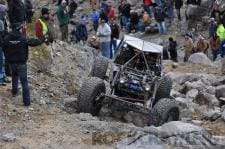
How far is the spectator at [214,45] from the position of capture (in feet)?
79.5

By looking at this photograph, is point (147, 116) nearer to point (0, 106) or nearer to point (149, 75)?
point (149, 75)

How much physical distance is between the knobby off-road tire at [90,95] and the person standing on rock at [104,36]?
7.23 m

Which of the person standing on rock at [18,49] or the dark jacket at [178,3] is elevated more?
the person standing on rock at [18,49]

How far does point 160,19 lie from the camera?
28.2m

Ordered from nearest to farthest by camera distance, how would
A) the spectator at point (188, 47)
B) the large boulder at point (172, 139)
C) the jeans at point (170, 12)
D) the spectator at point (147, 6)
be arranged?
the large boulder at point (172, 139) → the spectator at point (188, 47) → the jeans at point (170, 12) → the spectator at point (147, 6)

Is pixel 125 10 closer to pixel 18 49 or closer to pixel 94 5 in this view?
pixel 94 5

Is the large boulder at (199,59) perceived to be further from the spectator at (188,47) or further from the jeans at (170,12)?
the jeans at (170,12)

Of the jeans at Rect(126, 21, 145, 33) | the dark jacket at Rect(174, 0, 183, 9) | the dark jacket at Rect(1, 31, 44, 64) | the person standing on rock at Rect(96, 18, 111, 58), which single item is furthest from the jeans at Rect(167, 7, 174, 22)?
the dark jacket at Rect(1, 31, 44, 64)

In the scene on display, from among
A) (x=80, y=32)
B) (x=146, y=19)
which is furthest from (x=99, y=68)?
(x=146, y=19)

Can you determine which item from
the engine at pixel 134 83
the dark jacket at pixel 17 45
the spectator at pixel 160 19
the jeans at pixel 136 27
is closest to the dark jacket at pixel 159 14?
the spectator at pixel 160 19

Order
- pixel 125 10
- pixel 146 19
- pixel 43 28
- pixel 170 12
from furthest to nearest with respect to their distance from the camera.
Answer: pixel 146 19 → pixel 170 12 → pixel 125 10 → pixel 43 28

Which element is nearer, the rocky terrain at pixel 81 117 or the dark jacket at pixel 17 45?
the rocky terrain at pixel 81 117

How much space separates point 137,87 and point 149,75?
16.3 inches

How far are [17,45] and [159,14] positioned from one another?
15.0 m
